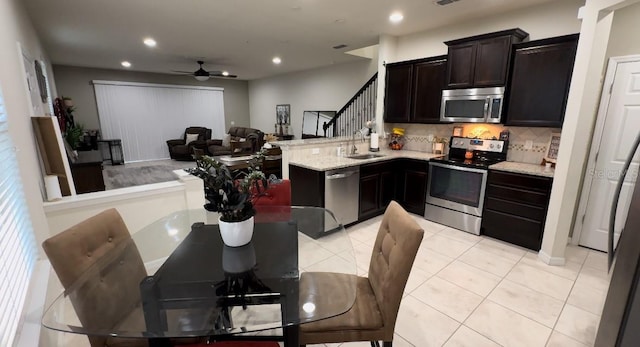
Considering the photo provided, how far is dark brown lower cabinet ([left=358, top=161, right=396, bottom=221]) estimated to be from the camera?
3.68 metres

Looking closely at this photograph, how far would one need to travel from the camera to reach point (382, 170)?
387cm

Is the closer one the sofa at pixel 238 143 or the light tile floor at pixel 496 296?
the light tile floor at pixel 496 296

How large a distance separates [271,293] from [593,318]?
7.97 feet

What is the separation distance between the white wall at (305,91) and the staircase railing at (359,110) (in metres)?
1.25

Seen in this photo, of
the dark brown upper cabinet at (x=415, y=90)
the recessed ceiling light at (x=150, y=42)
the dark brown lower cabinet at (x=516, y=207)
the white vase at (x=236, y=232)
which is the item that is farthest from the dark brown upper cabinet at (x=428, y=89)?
the recessed ceiling light at (x=150, y=42)

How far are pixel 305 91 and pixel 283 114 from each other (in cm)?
127

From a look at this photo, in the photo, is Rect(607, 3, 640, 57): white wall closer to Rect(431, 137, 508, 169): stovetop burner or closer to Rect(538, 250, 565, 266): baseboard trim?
Rect(431, 137, 508, 169): stovetop burner

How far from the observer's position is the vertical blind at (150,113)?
789cm

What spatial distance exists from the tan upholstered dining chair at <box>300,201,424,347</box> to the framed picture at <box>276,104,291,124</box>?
7.90 metres

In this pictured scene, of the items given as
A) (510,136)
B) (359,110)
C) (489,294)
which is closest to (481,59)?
(510,136)

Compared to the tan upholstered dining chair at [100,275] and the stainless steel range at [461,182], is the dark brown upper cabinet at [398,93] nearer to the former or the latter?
the stainless steel range at [461,182]

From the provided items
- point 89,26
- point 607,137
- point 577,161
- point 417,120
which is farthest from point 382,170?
point 89,26

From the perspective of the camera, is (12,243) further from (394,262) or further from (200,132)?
(200,132)

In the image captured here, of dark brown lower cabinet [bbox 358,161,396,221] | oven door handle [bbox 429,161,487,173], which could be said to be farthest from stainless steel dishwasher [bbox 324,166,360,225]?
oven door handle [bbox 429,161,487,173]
